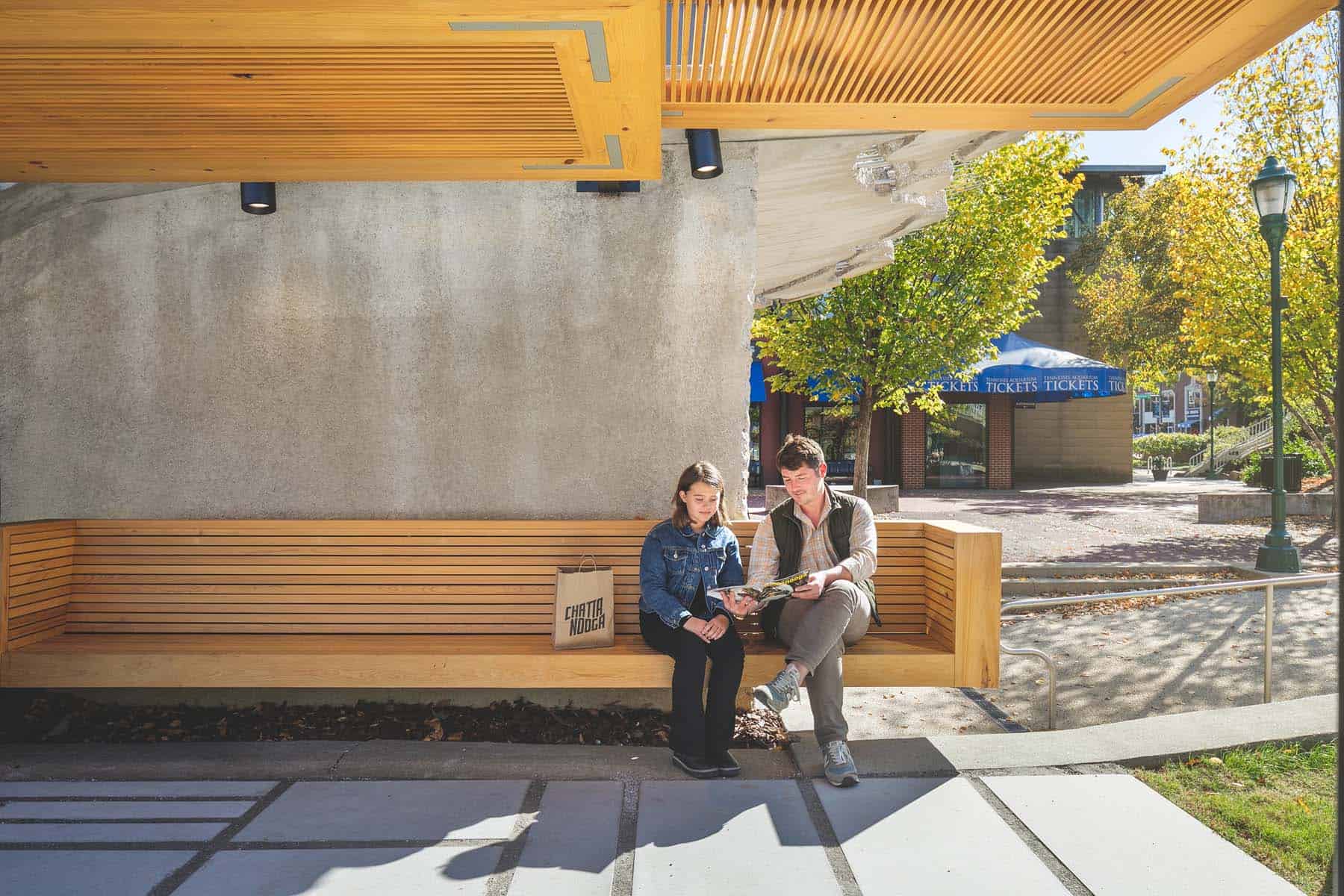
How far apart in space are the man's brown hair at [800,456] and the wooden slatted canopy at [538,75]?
161 cm

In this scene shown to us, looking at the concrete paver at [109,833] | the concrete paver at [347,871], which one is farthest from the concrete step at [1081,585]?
the concrete paver at [109,833]

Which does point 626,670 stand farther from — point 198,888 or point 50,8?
point 50,8

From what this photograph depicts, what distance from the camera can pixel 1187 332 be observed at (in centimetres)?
1410

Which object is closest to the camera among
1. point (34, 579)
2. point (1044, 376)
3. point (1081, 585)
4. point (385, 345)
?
point (34, 579)

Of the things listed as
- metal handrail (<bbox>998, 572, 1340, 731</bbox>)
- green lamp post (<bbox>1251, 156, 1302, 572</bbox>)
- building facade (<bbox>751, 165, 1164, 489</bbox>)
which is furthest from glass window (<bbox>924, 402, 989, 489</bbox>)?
metal handrail (<bbox>998, 572, 1340, 731</bbox>)

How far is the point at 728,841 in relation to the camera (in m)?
3.16

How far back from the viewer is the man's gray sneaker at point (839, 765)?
3635 mm

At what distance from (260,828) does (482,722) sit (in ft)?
4.86

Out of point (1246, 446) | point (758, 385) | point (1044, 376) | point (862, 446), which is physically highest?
point (1044, 376)

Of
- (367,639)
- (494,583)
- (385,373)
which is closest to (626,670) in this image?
(494,583)

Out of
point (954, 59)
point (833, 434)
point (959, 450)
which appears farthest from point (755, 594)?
point (959, 450)

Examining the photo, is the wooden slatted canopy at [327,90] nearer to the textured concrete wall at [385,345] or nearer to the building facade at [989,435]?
the textured concrete wall at [385,345]

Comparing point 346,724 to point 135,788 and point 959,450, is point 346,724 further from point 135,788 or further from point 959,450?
point 959,450

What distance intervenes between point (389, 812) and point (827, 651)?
6.29 ft
